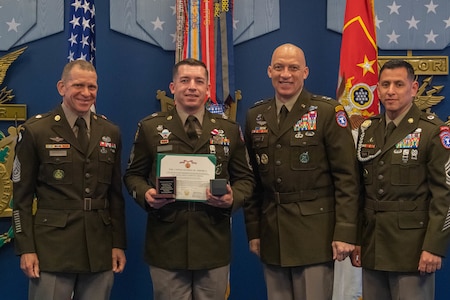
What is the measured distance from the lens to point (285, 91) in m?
2.72

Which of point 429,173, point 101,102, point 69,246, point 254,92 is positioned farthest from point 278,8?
point 69,246

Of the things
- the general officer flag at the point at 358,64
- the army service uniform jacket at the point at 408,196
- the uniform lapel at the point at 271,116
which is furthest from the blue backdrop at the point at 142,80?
the army service uniform jacket at the point at 408,196

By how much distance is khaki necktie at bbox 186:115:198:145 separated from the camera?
2.64 meters

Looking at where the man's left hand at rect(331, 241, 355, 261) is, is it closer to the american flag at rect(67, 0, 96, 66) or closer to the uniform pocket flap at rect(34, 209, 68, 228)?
the uniform pocket flap at rect(34, 209, 68, 228)

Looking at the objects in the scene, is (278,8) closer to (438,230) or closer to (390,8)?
(390,8)

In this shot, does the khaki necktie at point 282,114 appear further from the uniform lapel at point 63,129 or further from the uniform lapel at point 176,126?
the uniform lapel at point 63,129

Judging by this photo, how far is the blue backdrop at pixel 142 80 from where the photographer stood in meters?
4.17

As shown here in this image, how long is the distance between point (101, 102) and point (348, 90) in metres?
1.96

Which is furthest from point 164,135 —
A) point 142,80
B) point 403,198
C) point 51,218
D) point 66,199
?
point 142,80

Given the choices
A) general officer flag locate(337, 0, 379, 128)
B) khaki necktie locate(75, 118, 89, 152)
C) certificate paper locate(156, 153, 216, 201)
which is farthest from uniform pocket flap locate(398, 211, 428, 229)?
khaki necktie locate(75, 118, 89, 152)

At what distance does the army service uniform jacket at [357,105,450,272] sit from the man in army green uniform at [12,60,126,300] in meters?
1.35

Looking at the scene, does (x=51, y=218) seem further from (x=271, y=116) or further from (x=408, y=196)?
(x=408, y=196)

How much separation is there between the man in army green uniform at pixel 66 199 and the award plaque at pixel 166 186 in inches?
14.9

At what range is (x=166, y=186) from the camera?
7.92 feet
